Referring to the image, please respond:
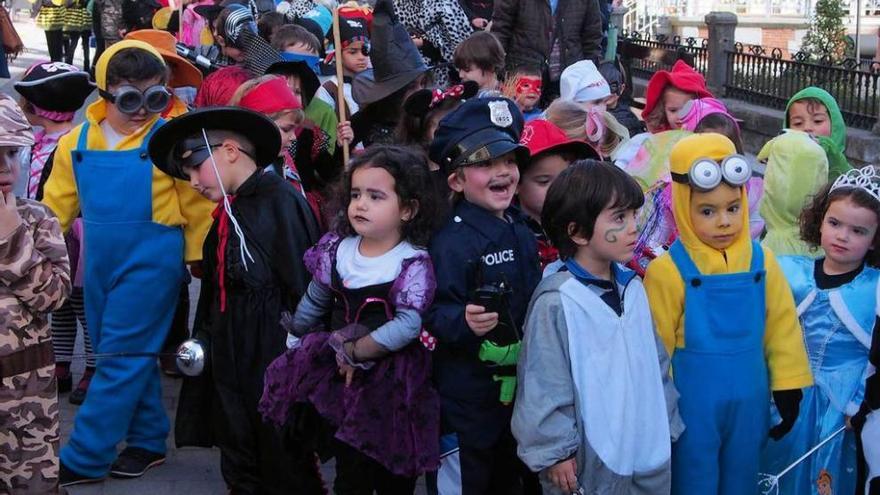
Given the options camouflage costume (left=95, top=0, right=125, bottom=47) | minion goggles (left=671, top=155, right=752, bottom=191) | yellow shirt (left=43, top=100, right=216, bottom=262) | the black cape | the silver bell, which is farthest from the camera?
camouflage costume (left=95, top=0, right=125, bottom=47)

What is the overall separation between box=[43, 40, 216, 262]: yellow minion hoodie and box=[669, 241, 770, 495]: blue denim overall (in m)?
2.22

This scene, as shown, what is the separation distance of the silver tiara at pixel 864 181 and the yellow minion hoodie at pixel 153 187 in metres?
2.61

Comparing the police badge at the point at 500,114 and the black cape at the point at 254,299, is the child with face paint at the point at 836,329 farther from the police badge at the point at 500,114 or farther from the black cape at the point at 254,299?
the black cape at the point at 254,299

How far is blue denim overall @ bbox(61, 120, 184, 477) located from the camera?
520 cm

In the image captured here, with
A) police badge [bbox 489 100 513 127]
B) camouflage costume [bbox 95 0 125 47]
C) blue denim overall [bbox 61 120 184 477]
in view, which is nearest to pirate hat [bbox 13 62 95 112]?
blue denim overall [bbox 61 120 184 477]

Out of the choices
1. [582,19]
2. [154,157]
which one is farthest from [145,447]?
[582,19]

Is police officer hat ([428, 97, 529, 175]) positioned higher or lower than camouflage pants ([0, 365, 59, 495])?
higher

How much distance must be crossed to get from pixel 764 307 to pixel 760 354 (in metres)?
0.16

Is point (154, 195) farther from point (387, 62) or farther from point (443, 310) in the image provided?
point (387, 62)

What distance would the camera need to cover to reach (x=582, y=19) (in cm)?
967

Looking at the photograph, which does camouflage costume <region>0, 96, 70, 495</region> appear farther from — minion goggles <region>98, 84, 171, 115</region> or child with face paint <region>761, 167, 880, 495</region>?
child with face paint <region>761, 167, 880, 495</region>

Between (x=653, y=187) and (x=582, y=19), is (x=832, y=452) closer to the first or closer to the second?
(x=653, y=187)

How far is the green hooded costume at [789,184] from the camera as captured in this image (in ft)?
18.4

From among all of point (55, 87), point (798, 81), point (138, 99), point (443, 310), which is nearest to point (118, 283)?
point (138, 99)
